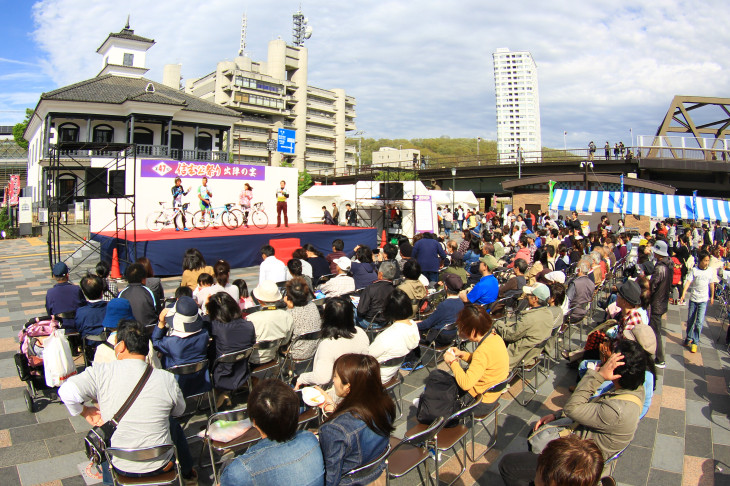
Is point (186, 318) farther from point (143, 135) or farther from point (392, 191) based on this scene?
point (143, 135)

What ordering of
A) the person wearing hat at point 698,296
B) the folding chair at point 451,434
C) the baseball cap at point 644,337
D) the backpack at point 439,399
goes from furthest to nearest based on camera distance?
the person wearing hat at point 698,296
the baseball cap at point 644,337
the backpack at point 439,399
the folding chair at point 451,434

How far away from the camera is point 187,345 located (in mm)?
3633

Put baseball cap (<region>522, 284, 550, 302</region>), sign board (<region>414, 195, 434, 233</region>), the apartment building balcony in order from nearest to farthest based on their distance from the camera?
1. baseball cap (<region>522, 284, 550, 302</region>)
2. sign board (<region>414, 195, 434, 233</region>)
3. the apartment building balcony

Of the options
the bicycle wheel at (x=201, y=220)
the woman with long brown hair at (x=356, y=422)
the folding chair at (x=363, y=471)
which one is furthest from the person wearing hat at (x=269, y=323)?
the bicycle wheel at (x=201, y=220)

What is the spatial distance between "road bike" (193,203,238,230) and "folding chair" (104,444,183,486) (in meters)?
12.1

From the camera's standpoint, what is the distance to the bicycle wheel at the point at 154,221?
46.8 ft

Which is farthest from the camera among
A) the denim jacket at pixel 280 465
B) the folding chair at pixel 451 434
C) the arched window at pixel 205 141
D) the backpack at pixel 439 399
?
the arched window at pixel 205 141

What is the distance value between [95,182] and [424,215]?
41.3 feet

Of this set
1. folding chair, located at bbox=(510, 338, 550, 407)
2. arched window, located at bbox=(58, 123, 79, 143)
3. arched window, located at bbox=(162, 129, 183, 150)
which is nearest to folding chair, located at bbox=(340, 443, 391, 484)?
folding chair, located at bbox=(510, 338, 550, 407)

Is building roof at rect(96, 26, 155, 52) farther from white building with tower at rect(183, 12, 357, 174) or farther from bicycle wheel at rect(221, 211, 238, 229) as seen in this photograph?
bicycle wheel at rect(221, 211, 238, 229)

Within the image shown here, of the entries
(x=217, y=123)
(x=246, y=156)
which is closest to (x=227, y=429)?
(x=217, y=123)

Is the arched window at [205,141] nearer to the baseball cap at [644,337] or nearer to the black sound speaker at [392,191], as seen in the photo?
the black sound speaker at [392,191]

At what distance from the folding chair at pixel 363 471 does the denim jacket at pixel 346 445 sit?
1 centimetres

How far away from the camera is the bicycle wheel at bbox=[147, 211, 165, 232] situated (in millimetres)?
14266
